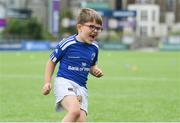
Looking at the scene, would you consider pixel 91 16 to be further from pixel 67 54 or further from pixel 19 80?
pixel 19 80

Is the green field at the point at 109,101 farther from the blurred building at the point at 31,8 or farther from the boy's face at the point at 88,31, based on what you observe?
the blurred building at the point at 31,8

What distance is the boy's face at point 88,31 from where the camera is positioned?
8602 mm

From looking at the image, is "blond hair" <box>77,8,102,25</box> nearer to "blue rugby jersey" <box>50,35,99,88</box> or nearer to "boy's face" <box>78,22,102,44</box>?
"boy's face" <box>78,22,102,44</box>

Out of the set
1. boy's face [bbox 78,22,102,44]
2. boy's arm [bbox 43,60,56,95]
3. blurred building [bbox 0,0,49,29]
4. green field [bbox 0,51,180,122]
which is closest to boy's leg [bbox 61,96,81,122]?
boy's arm [bbox 43,60,56,95]

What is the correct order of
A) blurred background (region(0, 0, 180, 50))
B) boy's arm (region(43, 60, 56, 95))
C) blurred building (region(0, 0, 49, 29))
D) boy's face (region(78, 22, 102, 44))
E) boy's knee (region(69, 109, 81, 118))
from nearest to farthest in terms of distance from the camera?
boy's knee (region(69, 109, 81, 118)), boy's arm (region(43, 60, 56, 95)), boy's face (region(78, 22, 102, 44)), blurred background (region(0, 0, 180, 50)), blurred building (region(0, 0, 49, 29))

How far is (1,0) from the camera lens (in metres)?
106

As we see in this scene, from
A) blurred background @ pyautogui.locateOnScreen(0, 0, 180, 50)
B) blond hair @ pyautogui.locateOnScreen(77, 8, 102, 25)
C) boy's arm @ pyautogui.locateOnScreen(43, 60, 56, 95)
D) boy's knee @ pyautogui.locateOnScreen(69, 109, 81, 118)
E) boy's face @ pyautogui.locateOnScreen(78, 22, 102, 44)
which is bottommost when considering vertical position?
blurred background @ pyautogui.locateOnScreen(0, 0, 180, 50)

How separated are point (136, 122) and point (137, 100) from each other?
455 cm

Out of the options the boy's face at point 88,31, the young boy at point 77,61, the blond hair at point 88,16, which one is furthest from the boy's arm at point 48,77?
the blond hair at point 88,16

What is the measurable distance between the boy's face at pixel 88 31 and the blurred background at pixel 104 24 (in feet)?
196

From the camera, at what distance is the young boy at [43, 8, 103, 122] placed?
862cm

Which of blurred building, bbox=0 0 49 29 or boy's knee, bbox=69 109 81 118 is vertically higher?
boy's knee, bbox=69 109 81 118

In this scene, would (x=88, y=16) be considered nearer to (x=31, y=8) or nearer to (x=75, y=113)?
(x=75, y=113)

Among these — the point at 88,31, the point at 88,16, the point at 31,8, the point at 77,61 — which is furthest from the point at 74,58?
the point at 31,8
